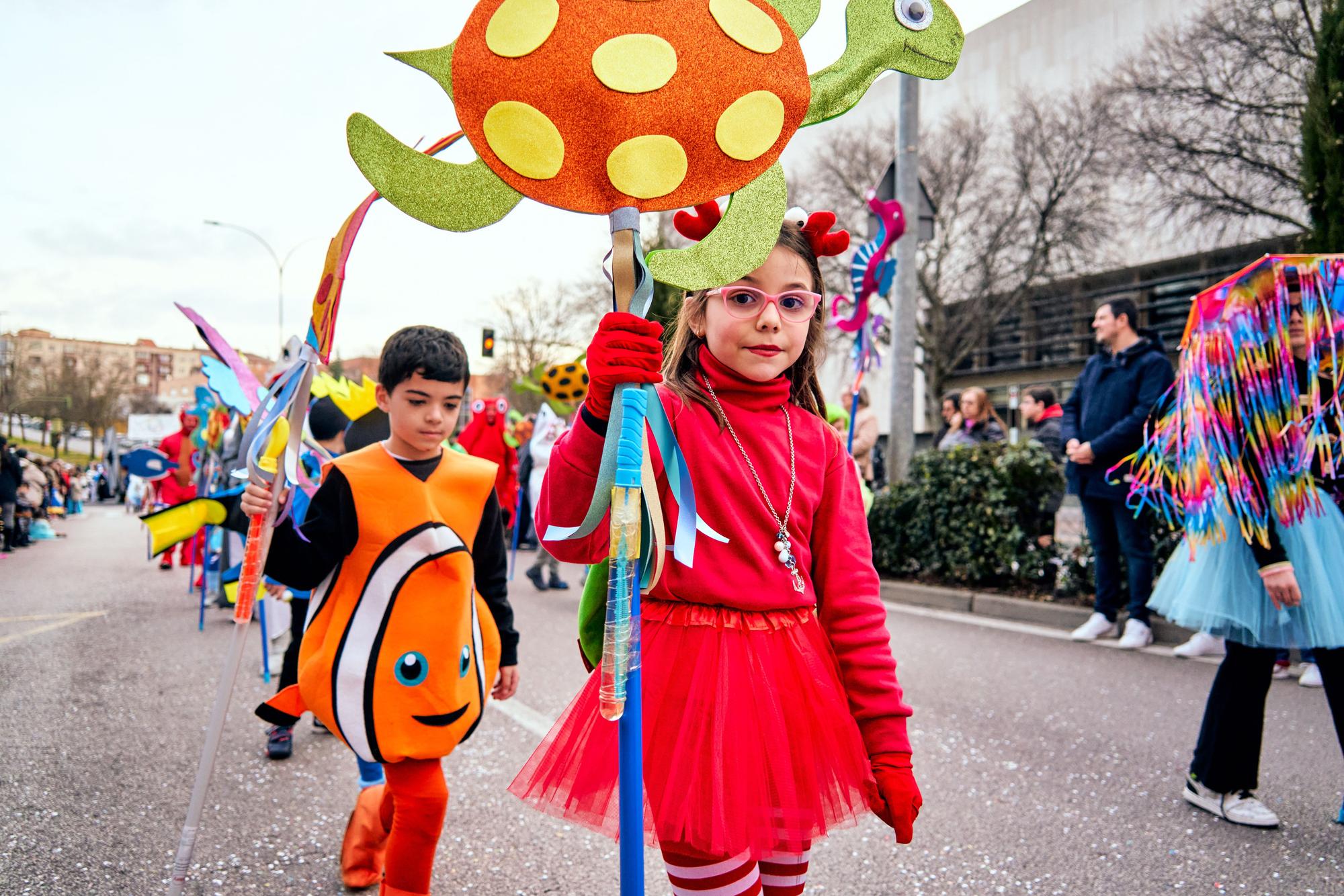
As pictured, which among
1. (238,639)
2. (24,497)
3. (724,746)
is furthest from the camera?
(24,497)

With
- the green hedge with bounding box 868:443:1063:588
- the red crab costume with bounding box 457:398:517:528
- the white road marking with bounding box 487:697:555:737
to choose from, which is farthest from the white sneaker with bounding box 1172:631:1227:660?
the red crab costume with bounding box 457:398:517:528

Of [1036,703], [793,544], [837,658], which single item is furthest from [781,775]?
[1036,703]

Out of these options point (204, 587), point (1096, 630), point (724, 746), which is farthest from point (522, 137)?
point (204, 587)

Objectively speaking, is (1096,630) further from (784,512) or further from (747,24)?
(747,24)

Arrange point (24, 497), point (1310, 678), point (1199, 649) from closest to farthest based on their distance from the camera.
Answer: point (1310, 678), point (1199, 649), point (24, 497)

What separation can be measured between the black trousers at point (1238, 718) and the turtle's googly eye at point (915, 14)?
244cm

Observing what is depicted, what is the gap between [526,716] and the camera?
14.0 feet

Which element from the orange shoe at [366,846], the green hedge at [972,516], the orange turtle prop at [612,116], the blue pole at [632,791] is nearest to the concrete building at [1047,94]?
the green hedge at [972,516]

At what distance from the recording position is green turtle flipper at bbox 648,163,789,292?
1367 mm

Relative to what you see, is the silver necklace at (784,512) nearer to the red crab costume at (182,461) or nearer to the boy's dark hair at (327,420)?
the boy's dark hair at (327,420)

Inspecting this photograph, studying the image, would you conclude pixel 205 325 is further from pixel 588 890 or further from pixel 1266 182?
pixel 1266 182

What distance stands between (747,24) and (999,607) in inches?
235

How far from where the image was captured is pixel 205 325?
2.26 m

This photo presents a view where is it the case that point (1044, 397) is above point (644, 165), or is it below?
above
